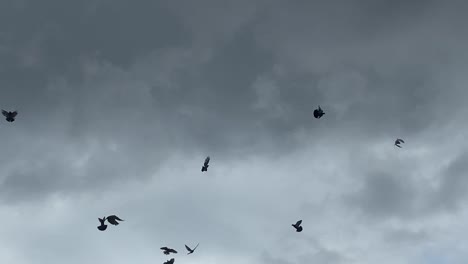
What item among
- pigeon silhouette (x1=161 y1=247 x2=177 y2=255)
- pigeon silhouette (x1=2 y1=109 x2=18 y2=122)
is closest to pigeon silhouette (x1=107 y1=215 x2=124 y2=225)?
pigeon silhouette (x1=161 y1=247 x2=177 y2=255)

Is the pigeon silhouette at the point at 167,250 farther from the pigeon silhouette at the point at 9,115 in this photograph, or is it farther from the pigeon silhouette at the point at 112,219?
the pigeon silhouette at the point at 9,115

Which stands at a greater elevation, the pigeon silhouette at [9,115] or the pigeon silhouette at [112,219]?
the pigeon silhouette at [9,115]

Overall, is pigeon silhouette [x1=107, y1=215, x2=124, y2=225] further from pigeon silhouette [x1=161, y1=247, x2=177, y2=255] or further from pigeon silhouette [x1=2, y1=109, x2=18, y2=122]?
pigeon silhouette [x1=2, y1=109, x2=18, y2=122]

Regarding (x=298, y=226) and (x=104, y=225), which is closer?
(x=104, y=225)

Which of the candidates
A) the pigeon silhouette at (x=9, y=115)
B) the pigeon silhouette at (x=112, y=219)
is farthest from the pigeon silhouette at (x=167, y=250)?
the pigeon silhouette at (x=9, y=115)

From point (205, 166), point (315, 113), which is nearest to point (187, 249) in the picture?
point (205, 166)

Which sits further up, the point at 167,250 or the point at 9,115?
the point at 9,115

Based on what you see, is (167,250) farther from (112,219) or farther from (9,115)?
(9,115)

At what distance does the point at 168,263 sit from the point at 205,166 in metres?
13.2

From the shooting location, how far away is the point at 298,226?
258 feet

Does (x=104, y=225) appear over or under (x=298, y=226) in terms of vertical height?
under

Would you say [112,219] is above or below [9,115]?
below

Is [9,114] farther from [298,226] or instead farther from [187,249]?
[298,226]

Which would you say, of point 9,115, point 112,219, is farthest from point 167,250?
point 9,115
